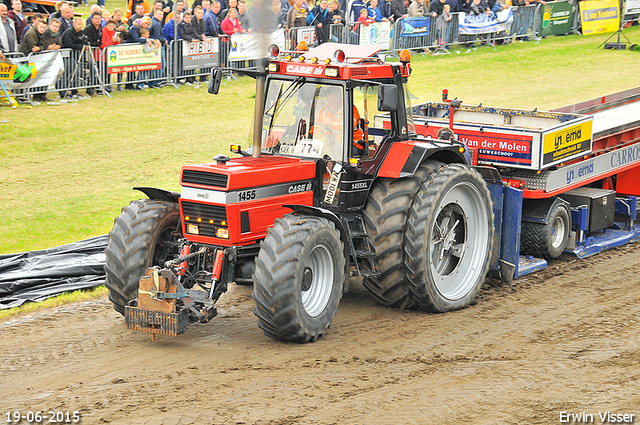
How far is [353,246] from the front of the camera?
27.1 ft

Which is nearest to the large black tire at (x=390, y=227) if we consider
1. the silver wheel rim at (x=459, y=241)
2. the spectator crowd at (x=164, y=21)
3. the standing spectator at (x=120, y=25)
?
the silver wheel rim at (x=459, y=241)

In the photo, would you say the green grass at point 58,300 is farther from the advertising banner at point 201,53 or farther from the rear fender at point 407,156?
the advertising banner at point 201,53

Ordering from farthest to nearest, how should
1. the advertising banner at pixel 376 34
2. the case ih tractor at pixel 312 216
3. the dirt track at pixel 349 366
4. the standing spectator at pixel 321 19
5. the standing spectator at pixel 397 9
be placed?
the standing spectator at pixel 397 9 → the advertising banner at pixel 376 34 → the standing spectator at pixel 321 19 → the case ih tractor at pixel 312 216 → the dirt track at pixel 349 366

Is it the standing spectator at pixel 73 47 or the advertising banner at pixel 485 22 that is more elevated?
the advertising banner at pixel 485 22

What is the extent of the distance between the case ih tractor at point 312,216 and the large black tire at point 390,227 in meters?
0.01

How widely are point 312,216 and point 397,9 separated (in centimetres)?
1934

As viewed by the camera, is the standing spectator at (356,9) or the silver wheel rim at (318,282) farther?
the standing spectator at (356,9)

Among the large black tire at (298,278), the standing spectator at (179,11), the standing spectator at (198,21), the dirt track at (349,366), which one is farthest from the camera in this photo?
the standing spectator at (198,21)

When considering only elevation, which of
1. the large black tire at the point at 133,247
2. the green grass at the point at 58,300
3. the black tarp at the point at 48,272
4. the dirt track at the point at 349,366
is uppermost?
the large black tire at the point at 133,247

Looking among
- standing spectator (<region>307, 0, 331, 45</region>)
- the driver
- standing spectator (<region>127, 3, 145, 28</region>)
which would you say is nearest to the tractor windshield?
the driver

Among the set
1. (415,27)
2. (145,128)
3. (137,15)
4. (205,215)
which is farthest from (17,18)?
(205,215)

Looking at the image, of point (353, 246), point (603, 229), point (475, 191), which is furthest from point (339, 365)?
point (603, 229)

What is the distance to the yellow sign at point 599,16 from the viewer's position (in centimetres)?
3075

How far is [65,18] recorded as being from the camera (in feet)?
61.9
